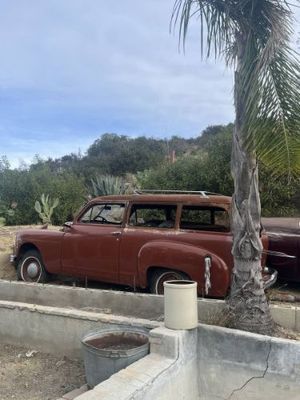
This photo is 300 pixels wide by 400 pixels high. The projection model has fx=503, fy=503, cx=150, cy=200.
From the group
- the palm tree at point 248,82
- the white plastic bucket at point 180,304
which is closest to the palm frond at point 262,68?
the palm tree at point 248,82

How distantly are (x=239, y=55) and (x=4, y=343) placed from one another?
191 inches

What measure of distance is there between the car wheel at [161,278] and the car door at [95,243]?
2.26 ft

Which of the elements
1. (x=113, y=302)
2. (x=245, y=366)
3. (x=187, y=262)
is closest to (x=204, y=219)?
(x=187, y=262)

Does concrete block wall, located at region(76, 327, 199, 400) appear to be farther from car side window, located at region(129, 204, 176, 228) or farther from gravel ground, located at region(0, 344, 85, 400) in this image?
car side window, located at region(129, 204, 176, 228)

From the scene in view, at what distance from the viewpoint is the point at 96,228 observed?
8594 millimetres

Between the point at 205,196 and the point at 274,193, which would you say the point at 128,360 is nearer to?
the point at 205,196

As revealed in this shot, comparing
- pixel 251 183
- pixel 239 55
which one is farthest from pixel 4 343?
pixel 239 55

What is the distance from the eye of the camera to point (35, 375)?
5832 mm

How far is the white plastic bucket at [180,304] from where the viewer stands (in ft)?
17.2

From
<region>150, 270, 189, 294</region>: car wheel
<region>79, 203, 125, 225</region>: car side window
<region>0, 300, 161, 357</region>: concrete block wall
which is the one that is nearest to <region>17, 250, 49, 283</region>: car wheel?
<region>79, 203, 125, 225</region>: car side window

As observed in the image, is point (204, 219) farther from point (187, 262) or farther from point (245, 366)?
point (245, 366)

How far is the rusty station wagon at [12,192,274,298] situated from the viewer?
736cm

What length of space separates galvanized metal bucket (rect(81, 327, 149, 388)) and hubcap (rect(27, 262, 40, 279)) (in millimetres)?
3923

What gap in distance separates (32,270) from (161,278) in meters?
2.91
